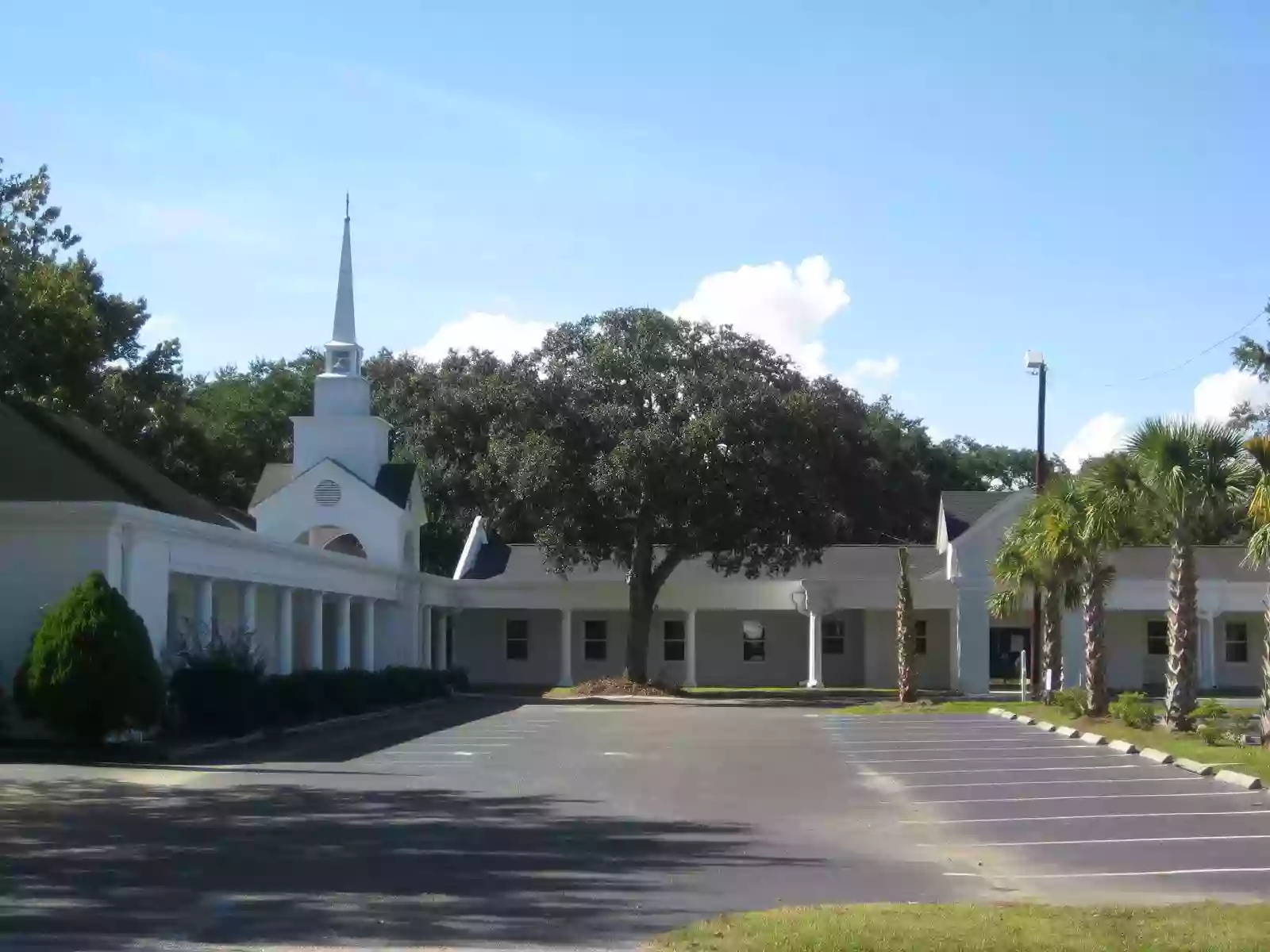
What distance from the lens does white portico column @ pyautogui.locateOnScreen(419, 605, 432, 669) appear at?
47.3 metres

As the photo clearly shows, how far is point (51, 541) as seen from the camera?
24.1 metres

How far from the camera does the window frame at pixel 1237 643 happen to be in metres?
51.2

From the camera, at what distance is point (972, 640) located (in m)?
47.9

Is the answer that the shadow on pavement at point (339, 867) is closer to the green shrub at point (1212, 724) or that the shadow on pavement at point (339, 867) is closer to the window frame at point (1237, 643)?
the green shrub at point (1212, 724)

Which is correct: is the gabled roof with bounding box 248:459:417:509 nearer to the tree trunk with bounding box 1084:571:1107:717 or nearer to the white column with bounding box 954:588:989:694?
the white column with bounding box 954:588:989:694

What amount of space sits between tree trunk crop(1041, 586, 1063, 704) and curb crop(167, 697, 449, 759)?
1566 centimetres

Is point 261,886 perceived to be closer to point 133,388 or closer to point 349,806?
point 349,806

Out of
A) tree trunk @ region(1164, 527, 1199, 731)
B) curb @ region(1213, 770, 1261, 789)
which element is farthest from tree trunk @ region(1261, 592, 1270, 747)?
curb @ region(1213, 770, 1261, 789)

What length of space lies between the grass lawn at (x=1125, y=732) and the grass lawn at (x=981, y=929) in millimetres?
9360

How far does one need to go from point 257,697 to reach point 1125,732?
15293mm

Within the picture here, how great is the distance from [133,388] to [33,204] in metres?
14.5

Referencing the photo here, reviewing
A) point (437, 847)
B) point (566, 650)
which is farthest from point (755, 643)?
point (437, 847)

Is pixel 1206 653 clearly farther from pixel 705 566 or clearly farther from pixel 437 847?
pixel 437 847

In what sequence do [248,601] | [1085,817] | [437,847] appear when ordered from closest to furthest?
[437,847] < [1085,817] < [248,601]
